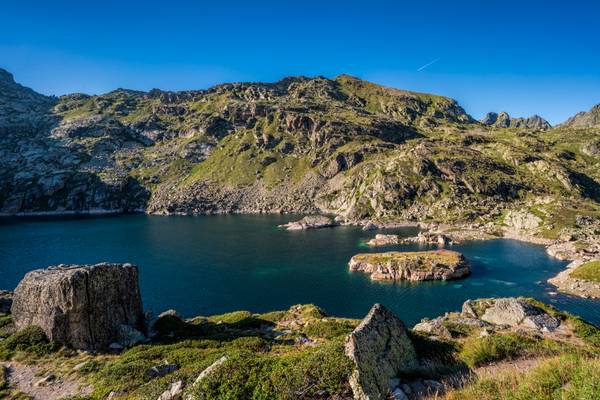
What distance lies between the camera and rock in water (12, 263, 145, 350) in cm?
3025

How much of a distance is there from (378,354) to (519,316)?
107 ft

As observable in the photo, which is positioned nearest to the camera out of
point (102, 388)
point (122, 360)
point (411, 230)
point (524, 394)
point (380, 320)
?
point (524, 394)

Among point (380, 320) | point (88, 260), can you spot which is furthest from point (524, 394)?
point (88, 260)

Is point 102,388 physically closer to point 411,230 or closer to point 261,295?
point 261,295

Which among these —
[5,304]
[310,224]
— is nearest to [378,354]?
[5,304]

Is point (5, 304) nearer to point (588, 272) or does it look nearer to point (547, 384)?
point (547, 384)

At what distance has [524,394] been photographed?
8.91m

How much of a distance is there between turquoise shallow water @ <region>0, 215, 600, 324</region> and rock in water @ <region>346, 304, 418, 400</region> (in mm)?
48584

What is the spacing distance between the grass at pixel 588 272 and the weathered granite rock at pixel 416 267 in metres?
23.1

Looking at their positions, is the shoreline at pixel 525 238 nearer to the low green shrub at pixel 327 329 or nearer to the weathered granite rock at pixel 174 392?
the low green shrub at pixel 327 329

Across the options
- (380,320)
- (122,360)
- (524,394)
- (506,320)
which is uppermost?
(524,394)

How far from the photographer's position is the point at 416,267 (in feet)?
284

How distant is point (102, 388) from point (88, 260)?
104557 millimetres

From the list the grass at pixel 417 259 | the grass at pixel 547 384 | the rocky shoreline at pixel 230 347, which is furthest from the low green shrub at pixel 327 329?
the grass at pixel 417 259
